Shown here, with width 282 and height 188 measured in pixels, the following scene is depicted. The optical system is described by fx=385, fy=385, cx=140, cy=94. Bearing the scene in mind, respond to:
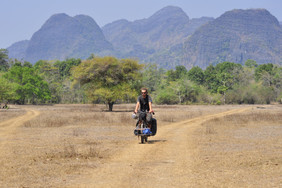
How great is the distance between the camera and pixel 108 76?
61719 mm

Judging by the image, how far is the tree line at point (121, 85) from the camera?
61.2 m

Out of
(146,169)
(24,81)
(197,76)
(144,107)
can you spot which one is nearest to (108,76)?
(24,81)

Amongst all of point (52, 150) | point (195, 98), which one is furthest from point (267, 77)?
point (52, 150)

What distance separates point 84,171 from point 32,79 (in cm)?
8416

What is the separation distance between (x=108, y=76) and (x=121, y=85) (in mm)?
2535

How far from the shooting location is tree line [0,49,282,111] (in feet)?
201

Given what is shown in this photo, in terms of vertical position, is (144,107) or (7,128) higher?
(144,107)

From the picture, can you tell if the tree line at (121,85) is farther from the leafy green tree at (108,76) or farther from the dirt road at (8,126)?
the dirt road at (8,126)

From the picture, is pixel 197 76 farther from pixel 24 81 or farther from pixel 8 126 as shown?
pixel 8 126

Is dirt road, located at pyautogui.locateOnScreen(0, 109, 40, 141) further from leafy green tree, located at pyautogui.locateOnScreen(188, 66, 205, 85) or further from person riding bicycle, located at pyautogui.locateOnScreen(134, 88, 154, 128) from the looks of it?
leafy green tree, located at pyautogui.locateOnScreen(188, 66, 205, 85)

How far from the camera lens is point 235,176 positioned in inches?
372

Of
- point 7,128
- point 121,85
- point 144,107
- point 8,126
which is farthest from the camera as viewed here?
point 121,85

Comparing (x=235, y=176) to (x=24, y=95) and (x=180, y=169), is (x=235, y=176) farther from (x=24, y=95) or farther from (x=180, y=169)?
(x=24, y=95)


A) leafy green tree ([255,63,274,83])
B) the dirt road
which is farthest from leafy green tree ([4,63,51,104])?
leafy green tree ([255,63,274,83])
